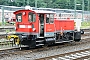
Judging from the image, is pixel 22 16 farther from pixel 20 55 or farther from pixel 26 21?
pixel 20 55

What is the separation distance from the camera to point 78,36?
63.1ft

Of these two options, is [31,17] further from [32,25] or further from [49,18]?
[49,18]

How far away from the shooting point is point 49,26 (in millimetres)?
15969

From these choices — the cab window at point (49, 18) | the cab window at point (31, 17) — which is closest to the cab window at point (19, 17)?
the cab window at point (31, 17)

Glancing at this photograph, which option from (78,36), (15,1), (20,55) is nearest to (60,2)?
(15,1)

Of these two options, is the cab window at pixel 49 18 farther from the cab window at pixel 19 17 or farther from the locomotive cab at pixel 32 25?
the cab window at pixel 19 17

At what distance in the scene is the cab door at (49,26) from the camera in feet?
51.5

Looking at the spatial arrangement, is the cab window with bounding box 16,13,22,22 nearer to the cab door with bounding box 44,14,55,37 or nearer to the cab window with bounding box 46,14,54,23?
the cab door with bounding box 44,14,55,37

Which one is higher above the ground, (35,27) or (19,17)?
(19,17)

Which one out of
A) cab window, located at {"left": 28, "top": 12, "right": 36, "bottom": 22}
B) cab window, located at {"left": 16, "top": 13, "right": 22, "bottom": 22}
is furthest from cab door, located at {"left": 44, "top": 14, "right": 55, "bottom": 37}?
cab window, located at {"left": 16, "top": 13, "right": 22, "bottom": 22}

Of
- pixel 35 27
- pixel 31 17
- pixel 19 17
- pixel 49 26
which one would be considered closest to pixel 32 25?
pixel 35 27

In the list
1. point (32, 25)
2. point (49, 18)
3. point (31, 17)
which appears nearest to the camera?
point (32, 25)

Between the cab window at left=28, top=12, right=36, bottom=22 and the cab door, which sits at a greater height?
the cab window at left=28, top=12, right=36, bottom=22

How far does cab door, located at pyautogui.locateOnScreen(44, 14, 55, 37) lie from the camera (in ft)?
51.5
